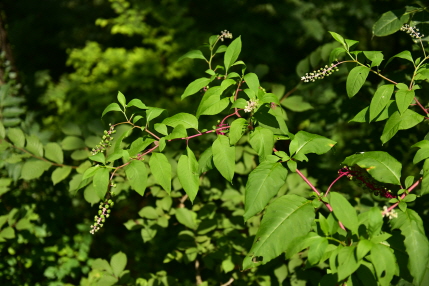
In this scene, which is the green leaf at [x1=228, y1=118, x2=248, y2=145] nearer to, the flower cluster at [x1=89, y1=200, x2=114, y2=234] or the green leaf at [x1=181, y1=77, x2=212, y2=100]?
the green leaf at [x1=181, y1=77, x2=212, y2=100]

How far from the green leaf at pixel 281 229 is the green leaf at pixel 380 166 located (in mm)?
237

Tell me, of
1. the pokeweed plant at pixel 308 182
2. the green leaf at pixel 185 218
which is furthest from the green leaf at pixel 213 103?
the green leaf at pixel 185 218

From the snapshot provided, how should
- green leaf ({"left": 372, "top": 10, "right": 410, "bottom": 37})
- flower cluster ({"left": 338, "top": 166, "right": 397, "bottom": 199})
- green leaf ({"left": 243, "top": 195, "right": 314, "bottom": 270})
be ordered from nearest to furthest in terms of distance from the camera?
green leaf ({"left": 243, "top": 195, "right": 314, "bottom": 270}), flower cluster ({"left": 338, "top": 166, "right": 397, "bottom": 199}), green leaf ({"left": 372, "top": 10, "right": 410, "bottom": 37})

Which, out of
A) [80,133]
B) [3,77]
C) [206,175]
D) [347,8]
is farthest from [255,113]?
[347,8]

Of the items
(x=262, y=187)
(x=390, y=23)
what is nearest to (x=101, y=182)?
(x=262, y=187)

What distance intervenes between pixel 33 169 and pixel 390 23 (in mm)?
1973

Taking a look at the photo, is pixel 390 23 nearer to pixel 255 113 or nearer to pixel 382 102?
pixel 382 102

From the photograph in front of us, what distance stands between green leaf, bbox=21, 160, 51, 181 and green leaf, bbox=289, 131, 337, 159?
135 centimetres

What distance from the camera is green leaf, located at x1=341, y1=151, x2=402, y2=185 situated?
124 cm

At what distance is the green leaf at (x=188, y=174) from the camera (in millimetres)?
1230

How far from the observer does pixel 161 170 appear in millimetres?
1235

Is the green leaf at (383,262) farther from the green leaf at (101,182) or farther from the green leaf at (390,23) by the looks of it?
the green leaf at (390,23)

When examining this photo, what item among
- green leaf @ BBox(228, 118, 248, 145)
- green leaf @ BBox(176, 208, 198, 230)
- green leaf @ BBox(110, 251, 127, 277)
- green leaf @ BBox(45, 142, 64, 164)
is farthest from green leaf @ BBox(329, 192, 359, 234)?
green leaf @ BBox(45, 142, 64, 164)

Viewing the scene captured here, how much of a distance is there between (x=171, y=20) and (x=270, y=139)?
2.89 m
